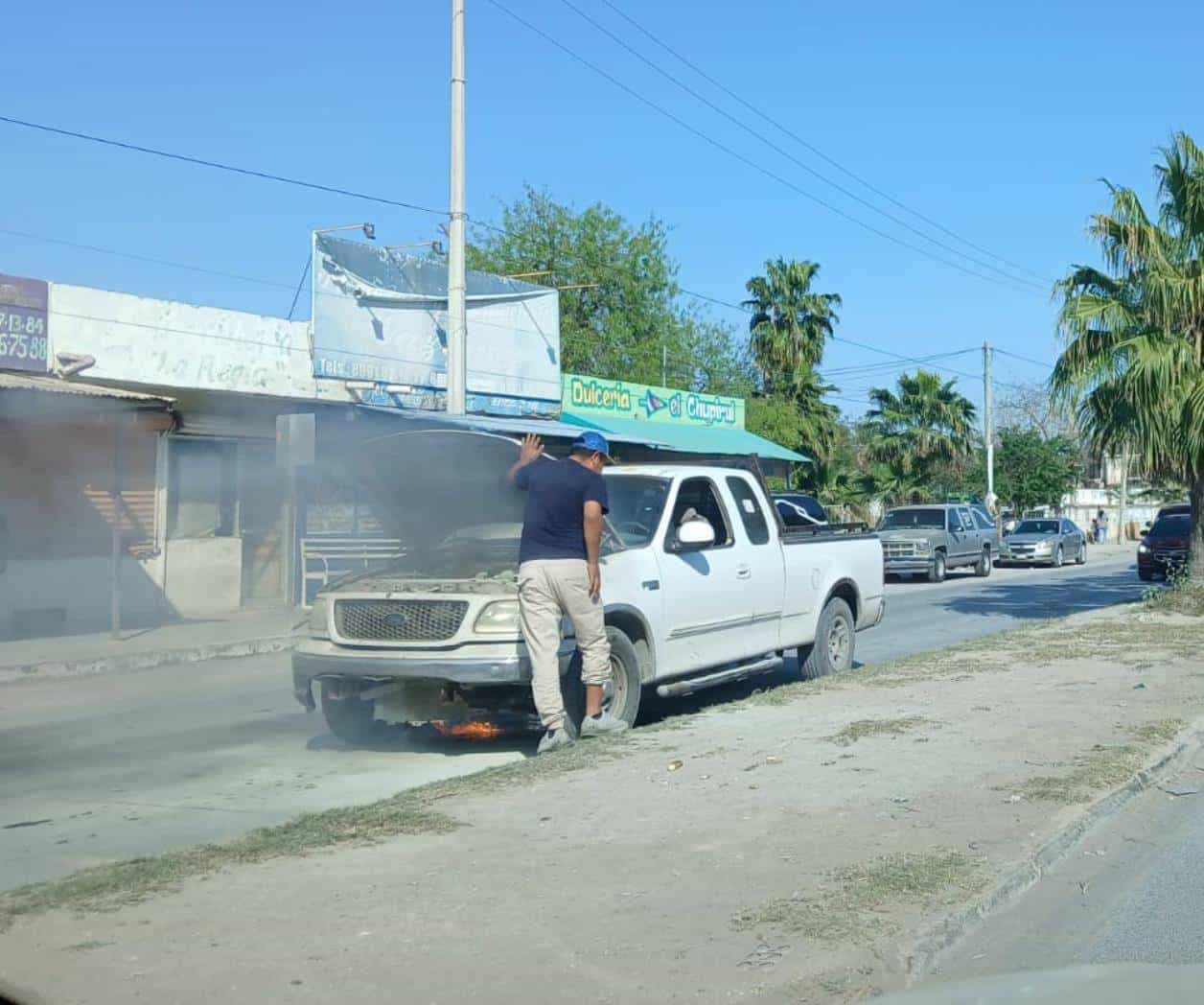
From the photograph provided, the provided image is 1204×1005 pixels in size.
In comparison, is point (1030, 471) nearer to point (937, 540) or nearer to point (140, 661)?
point (937, 540)

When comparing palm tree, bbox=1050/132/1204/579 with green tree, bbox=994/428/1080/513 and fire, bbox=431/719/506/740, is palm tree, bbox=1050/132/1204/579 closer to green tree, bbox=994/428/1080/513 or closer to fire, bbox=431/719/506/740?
fire, bbox=431/719/506/740

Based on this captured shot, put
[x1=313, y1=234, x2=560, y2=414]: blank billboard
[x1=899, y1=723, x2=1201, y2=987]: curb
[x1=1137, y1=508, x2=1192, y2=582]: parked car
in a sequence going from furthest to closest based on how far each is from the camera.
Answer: [x1=1137, y1=508, x2=1192, y2=582]: parked car, [x1=313, y1=234, x2=560, y2=414]: blank billboard, [x1=899, y1=723, x2=1201, y2=987]: curb

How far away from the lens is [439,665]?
327 inches

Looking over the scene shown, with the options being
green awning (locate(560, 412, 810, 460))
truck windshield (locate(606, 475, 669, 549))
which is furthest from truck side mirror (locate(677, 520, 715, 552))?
green awning (locate(560, 412, 810, 460))

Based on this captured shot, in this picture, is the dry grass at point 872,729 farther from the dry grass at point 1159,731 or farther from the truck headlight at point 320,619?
the truck headlight at point 320,619

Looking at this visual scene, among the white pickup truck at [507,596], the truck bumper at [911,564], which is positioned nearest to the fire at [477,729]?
the white pickup truck at [507,596]

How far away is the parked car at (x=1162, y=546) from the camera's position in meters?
28.5

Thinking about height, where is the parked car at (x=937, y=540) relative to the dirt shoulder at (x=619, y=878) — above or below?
above

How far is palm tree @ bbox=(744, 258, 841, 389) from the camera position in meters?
47.0

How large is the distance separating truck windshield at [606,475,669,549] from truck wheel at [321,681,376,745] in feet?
7.13

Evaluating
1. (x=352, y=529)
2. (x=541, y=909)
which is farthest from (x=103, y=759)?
(x=352, y=529)

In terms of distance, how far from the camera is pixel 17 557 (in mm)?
17453

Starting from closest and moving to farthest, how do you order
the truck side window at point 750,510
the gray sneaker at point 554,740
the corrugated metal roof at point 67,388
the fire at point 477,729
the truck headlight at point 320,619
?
the gray sneaker at point 554,740 < the truck headlight at point 320,619 < the fire at point 477,729 < the truck side window at point 750,510 < the corrugated metal roof at point 67,388

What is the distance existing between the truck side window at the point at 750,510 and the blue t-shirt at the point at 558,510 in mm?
2549
